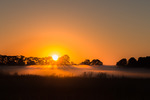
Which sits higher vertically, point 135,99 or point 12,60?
point 12,60

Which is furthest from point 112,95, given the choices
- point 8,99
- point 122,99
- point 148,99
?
point 8,99

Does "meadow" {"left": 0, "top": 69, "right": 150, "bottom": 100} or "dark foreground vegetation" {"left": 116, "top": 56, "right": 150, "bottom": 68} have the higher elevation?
"dark foreground vegetation" {"left": 116, "top": 56, "right": 150, "bottom": 68}

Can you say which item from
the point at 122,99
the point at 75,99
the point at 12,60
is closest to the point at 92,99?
the point at 75,99

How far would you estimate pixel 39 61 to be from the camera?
147750 millimetres

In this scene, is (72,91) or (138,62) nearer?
(72,91)

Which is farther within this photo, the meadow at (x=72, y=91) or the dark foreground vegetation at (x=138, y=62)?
the dark foreground vegetation at (x=138, y=62)

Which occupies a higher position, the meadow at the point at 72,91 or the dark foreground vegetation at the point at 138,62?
the dark foreground vegetation at the point at 138,62

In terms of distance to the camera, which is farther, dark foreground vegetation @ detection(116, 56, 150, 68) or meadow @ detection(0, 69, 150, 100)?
dark foreground vegetation @ detection(116, 56, 150, 68)

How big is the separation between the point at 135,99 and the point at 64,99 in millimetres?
5003

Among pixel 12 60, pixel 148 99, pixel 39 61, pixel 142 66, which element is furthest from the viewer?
pixel 39 61

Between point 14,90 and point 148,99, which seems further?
point 14,90

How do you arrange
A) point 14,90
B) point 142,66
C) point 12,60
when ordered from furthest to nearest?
point 12,60
point 142,66
point 14,90

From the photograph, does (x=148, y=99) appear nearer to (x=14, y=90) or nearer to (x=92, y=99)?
(x=92, y=99)

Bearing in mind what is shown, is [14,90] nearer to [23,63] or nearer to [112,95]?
[112,95]
